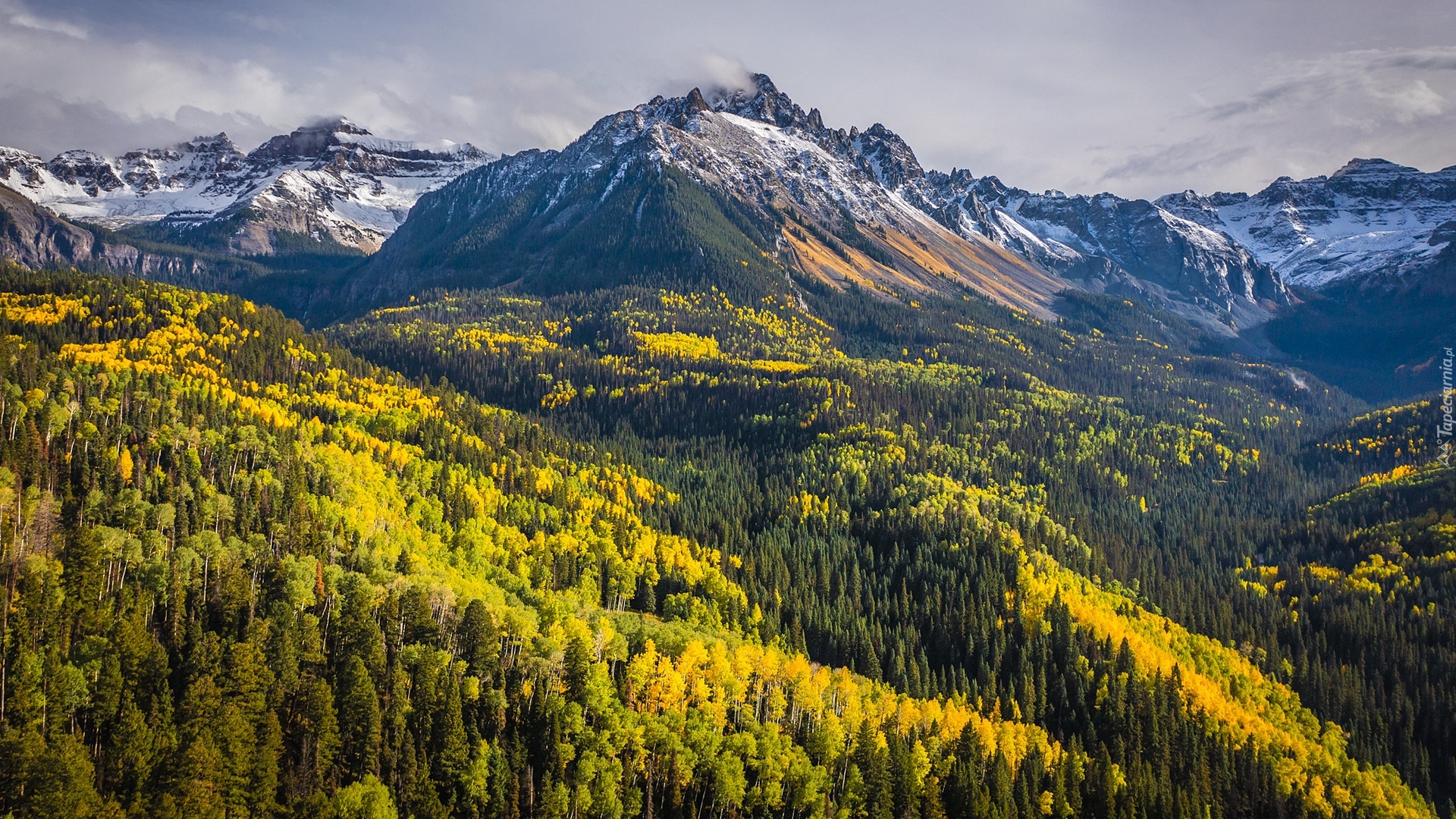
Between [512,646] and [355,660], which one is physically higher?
[355,660]

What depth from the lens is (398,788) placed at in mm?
82188

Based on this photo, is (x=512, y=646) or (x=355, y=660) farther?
(x=512, y=646)

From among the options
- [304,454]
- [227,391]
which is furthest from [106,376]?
[304,454]

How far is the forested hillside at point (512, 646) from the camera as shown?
79750 mm

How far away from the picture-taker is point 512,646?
104188mm

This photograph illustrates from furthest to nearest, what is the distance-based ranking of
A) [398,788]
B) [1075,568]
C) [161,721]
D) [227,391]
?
[1075,568]
[227,391]
[398,788]
[161,721]

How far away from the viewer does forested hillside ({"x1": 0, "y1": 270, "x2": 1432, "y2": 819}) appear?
79.8m

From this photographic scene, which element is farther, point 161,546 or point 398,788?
point 161,546

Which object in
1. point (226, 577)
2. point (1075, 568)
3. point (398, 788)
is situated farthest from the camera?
point (1075, 568)

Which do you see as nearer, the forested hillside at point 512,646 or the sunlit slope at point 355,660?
the sunlit slope at point 355,660

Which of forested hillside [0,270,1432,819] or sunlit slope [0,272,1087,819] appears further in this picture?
forested hillside [0,270,1432,819]

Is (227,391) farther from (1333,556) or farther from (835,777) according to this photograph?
(1333,556)

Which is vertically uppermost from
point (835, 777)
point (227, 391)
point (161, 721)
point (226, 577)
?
point (227, 391)

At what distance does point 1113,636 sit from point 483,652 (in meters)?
106
